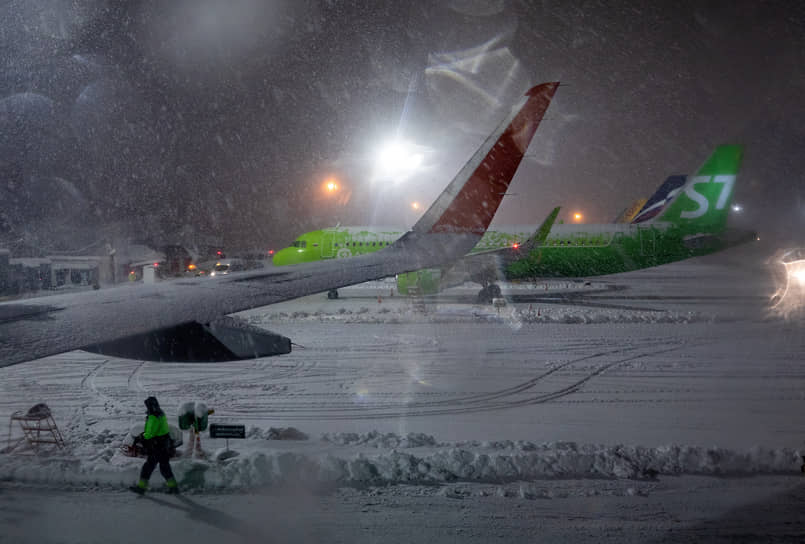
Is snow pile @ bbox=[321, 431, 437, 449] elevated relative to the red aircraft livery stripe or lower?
lower

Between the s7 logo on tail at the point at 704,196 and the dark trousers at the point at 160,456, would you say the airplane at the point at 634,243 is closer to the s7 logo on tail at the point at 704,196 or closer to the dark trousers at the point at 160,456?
the s7 logo on tail at the point at 704,196

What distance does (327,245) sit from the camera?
1046 inches

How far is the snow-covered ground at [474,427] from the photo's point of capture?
17.8 feet

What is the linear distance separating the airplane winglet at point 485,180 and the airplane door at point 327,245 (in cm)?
2066

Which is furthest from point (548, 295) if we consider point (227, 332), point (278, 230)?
point (278, 230)

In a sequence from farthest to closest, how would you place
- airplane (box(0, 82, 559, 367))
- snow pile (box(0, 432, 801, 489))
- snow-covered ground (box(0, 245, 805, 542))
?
1. snow pile (box(0, 432, 801, 489))
2. snow-covered ground (box(0, 245, 805, 542))
3. airplane (box(0, 82, 559, 367))

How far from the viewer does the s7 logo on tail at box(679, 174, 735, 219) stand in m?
27.0

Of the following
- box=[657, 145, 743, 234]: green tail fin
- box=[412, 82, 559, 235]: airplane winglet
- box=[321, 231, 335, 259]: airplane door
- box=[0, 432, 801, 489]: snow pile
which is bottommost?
box=[0, 432, 801, 489]: snow pile

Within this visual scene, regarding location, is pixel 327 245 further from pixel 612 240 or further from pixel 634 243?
pixel 634 243

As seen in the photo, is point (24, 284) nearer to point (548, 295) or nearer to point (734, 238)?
point (548, 295)

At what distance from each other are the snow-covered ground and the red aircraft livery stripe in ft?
9.54

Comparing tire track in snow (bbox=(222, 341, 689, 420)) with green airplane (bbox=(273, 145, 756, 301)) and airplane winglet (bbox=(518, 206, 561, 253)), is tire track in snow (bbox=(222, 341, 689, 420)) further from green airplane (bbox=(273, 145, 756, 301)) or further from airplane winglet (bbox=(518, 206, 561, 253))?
green airplane (bbox=(273, 145, 756, 301))

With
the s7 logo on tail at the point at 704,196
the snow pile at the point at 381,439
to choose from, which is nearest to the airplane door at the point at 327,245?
the s7 logo on tail at the point at 704,196

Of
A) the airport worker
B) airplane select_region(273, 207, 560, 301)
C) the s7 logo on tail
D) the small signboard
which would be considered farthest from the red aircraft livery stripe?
the s7 logo on tail
